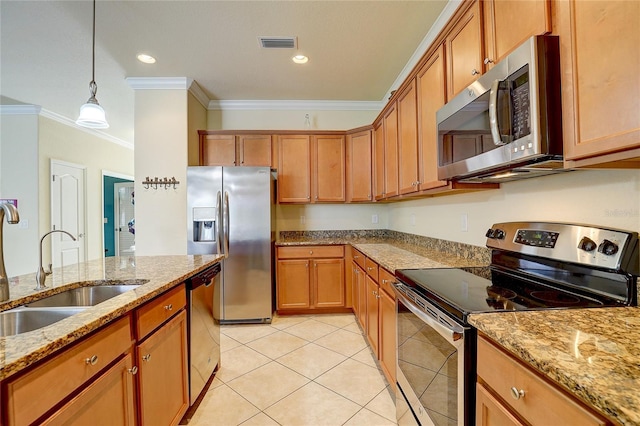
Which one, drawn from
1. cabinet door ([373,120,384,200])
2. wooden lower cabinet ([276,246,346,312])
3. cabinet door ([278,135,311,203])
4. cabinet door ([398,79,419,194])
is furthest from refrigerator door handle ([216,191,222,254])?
cabinet door ([398,79,419,194])

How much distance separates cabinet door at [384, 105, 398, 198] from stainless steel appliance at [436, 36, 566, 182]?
45.8 inches

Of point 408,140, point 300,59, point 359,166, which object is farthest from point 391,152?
point 300,59

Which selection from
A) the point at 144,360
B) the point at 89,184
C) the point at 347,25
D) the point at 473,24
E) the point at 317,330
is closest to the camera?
the point at 144,360

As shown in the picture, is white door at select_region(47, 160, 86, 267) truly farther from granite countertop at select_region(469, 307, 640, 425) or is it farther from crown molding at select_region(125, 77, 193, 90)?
granite countertop at select_region(469, 307, 640, 425)

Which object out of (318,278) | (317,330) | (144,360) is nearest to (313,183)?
(318,278)

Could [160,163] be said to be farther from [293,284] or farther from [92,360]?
[92,360]

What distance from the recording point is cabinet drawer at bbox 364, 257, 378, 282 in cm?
226

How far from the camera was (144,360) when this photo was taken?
1.29m

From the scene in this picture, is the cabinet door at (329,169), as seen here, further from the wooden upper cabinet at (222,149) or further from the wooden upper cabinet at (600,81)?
the wooden upper cabinet at (600,81)

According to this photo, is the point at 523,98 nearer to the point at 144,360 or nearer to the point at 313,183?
the point at 144,360

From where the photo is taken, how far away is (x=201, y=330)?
1.91 m

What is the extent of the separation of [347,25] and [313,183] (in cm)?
181

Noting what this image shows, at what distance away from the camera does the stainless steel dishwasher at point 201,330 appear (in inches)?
69.2

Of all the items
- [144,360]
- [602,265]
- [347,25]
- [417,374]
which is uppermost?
[347,25]
